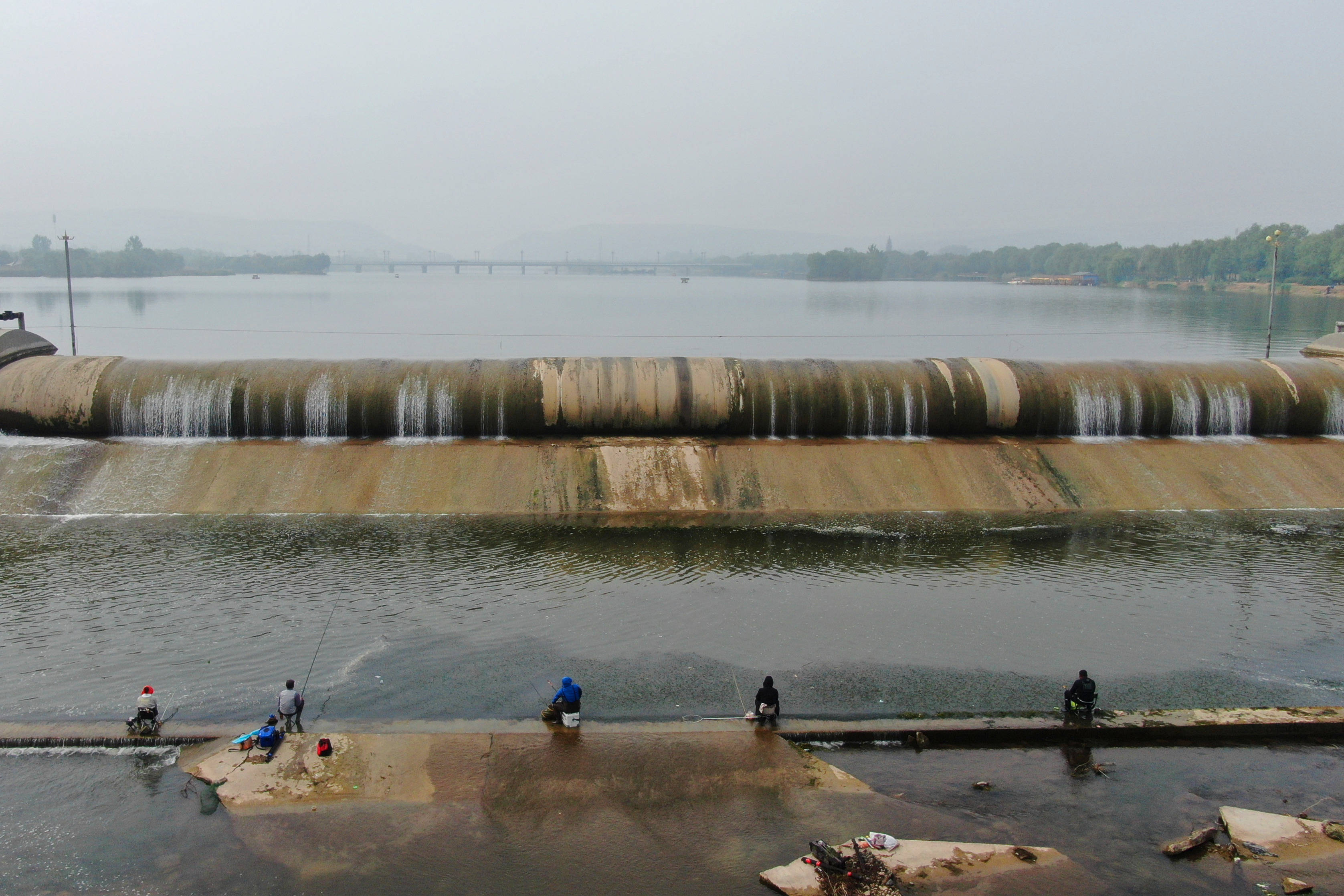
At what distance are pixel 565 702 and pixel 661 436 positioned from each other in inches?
663

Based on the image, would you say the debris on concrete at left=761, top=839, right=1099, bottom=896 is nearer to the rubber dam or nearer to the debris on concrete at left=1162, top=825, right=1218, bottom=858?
the debris on concrete at left=1162, top=825, right=1218, bottom=858

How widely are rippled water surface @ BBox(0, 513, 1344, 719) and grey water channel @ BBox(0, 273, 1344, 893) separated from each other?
0.25 ft

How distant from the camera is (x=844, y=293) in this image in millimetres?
154625

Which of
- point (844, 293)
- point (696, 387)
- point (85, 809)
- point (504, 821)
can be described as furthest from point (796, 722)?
point (844, 293)

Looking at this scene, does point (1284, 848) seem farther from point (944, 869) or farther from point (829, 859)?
point (829, 859)

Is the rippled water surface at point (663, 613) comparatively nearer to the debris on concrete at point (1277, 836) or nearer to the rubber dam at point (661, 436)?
the rubber dam at point (661, 436)

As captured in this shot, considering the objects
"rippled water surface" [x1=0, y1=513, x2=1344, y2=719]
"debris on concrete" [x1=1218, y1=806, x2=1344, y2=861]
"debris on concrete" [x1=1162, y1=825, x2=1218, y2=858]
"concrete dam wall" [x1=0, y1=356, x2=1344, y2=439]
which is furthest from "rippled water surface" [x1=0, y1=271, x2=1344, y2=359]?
"debris on concrete" [x1=1162, y1=825, x2=1218, y2=858]

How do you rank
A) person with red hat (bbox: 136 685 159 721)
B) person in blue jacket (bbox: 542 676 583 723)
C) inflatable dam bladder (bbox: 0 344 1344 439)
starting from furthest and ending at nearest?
inflatable dam bladder (bbox: 0 344 1344 439), person in blue jacket (bbox: 542 676 583 723), person with red hat (bbox: 136 685 159 721)

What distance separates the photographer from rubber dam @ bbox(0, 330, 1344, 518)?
27.6m

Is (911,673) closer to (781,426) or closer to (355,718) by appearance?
(355,718)

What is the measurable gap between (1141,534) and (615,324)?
7008cm

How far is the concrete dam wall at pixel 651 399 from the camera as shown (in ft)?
98.6

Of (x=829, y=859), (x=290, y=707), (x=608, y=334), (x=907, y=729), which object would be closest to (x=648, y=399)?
(x=907, y=729)

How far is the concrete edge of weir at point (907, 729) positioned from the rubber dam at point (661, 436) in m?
12.5
